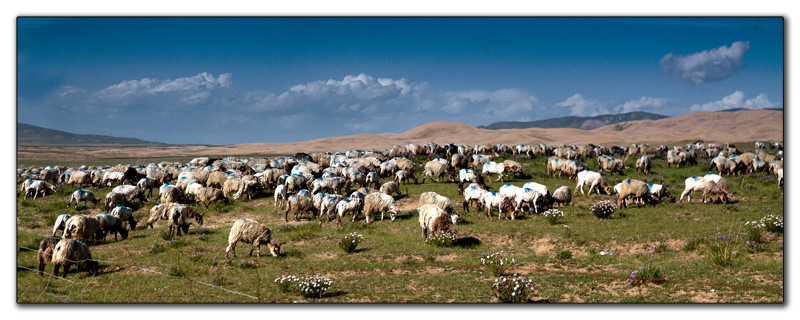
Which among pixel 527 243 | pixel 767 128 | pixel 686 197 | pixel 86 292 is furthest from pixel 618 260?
pixel 767 128

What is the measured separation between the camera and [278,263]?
14234 mm

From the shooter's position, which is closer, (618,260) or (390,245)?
(618,260)

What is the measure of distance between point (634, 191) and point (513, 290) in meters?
16.7

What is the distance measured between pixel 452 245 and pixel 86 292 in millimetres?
11364

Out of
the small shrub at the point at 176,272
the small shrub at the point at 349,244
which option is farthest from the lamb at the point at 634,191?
the small shrub at the point at 176,272

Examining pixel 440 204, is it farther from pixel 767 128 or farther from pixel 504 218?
pixel 767 128

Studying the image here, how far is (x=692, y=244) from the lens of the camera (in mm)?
14445

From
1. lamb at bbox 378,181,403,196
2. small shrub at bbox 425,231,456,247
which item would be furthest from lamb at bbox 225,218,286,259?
lamb at bbox 378,181,403,196

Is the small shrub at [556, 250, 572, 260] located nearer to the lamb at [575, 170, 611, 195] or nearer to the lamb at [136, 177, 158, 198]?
the lamb at [575, 170, 611, 195]

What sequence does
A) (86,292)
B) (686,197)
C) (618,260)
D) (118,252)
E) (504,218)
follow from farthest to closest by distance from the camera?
(686,197) < (504,218) < (118,252) < (618,260) < (86,292)

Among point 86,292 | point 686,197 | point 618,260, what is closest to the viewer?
point 86,292

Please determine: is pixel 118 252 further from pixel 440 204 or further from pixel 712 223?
pixel 712 223

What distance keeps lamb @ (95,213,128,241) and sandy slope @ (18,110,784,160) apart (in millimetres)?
23221

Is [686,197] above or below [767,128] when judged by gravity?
below
